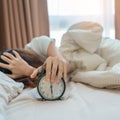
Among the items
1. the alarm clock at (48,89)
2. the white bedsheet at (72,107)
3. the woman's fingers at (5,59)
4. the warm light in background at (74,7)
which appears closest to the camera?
the white bedsheet at (72,107)

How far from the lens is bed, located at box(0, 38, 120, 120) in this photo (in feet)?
2.61

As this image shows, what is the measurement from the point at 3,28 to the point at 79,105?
1541 mm

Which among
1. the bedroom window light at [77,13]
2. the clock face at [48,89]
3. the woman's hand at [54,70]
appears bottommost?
the clock face at [48,89]

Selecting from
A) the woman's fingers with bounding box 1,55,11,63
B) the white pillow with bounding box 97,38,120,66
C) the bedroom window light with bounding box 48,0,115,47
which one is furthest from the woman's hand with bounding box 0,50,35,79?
the bedroom window light with bounding box 48,0,115,47

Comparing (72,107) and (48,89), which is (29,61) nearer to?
(48,89)

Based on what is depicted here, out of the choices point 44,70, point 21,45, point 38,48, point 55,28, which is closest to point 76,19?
point 55,28

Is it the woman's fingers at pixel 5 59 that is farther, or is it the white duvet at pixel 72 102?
the woman's fingers at pixel 5 59

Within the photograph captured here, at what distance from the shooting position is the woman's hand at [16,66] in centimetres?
116

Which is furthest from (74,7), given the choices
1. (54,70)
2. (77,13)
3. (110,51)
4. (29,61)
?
(54,70)

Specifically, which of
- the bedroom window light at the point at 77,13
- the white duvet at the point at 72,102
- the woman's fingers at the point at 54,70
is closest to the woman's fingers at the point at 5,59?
the white duvet at the point at 72,102

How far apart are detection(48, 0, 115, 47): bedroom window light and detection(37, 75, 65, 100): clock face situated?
1.45 m

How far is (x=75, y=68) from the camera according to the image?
1.40 meters

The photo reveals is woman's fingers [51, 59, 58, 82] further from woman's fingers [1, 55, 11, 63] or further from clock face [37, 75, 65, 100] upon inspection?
woman's fingers [1, 55, 11, 63]

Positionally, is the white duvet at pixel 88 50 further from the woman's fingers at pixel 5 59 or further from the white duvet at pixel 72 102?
the woman's fingers at pixel 5 59
